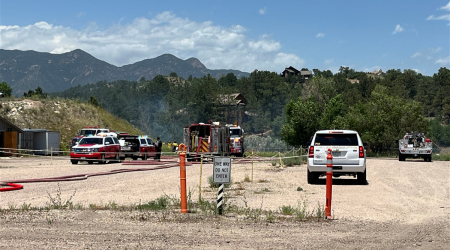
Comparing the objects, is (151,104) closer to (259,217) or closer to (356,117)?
(356,117)

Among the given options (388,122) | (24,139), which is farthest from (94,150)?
(388,122)

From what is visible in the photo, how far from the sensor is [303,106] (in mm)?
81875

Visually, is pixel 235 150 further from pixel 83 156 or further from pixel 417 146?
pixel 83 156

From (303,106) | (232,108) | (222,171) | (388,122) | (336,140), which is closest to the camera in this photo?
(222,171)

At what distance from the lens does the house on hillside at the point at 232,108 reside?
12475 cm

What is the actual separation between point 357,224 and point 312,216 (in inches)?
42.8

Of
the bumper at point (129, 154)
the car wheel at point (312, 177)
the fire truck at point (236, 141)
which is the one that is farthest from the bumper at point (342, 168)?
the fire truck at point (236, 141)

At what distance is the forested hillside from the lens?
70500mm

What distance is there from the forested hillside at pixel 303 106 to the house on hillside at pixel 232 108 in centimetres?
58

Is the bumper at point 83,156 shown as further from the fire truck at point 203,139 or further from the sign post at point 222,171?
the sign post at point 222,171

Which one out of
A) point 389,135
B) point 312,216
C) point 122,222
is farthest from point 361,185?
point 389,135

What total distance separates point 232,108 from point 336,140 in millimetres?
107454

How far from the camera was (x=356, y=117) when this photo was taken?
236ft

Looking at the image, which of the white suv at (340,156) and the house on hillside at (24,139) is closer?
the white suv at (340,156)
